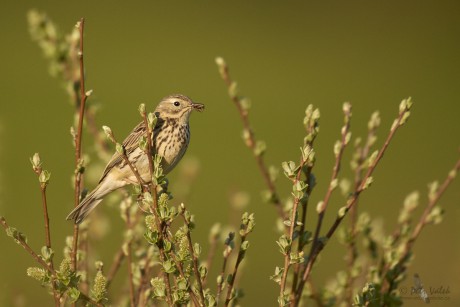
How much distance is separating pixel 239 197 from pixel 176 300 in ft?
5.42

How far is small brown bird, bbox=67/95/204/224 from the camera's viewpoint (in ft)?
16.7

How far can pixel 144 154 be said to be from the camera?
5270 millimetres

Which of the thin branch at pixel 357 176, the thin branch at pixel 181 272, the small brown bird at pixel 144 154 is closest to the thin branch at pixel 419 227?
the thin branch at pixel 357 176

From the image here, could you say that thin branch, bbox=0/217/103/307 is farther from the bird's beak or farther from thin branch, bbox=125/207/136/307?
the bird's beak

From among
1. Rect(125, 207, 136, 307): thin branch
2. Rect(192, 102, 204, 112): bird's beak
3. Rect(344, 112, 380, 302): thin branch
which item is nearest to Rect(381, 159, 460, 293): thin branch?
Rect(344, 112, 380, 302): thin branch

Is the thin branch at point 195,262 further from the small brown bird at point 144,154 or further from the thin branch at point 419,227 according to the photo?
the small brown bird at point 144,154

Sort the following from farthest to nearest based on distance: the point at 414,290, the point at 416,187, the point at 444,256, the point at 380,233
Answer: the point at 416,187
the point at 444,256
the point at 380,233
the point at 414,290

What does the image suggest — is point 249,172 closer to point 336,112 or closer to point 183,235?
point 336,112

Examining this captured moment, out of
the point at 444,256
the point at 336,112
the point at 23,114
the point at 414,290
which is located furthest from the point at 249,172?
the point at 414,290

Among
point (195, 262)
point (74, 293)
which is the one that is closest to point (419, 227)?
point (195, 262)

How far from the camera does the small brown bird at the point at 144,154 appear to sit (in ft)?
16.7

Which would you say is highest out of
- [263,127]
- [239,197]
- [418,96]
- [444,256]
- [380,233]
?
[418,96]

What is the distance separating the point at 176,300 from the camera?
2.92 m

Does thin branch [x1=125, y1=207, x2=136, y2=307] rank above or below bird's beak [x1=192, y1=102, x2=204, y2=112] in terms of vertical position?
below
